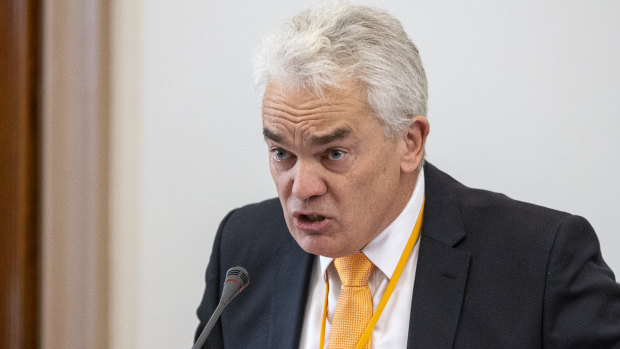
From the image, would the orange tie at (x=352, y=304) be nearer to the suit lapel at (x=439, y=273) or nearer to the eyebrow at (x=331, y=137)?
the suit lapel at (x=439, y=273)

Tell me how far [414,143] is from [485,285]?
1.19ft

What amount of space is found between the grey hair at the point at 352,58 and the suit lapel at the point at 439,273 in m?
0.26

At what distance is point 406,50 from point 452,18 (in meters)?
0.56

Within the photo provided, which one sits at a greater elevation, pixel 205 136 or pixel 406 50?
pixel 406 50

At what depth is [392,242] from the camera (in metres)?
1.69

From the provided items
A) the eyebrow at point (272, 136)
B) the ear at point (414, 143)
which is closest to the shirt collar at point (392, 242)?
the ear at point (414, 143)

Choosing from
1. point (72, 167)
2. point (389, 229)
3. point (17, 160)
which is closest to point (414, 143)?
point (389, 229)

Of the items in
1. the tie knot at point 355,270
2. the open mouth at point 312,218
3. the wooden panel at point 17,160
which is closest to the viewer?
the open mouth at point 312,218

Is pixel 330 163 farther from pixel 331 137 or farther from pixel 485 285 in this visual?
pixel 485 285

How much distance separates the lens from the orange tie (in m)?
1.61

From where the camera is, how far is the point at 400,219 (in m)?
1.70

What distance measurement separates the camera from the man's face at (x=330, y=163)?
1.49 metres

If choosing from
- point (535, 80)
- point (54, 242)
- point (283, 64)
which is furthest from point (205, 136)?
point (535, 80)

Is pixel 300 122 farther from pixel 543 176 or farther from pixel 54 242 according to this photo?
pixel 54 242
